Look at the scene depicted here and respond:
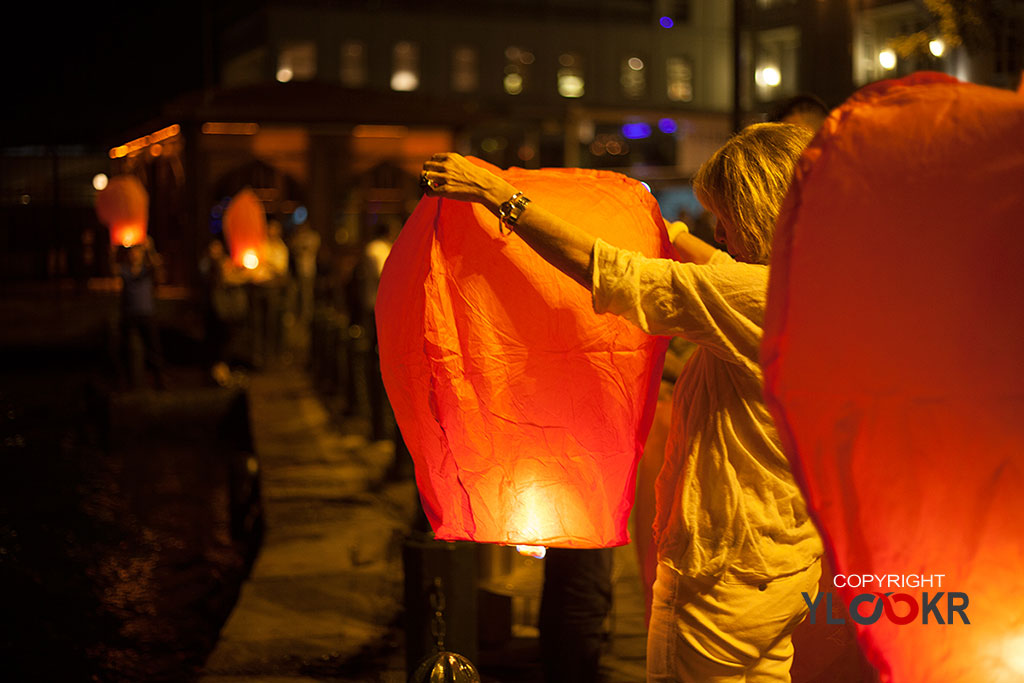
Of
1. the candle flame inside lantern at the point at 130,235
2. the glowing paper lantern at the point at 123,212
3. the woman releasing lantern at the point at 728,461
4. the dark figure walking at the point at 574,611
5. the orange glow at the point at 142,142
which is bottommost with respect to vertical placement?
the dark figure walking at the point at 574,611

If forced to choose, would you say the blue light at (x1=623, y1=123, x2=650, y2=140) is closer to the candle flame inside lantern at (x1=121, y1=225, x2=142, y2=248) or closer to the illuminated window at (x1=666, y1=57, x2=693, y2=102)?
the illuminated window at (x1=666, y1=57, x2=693, y2=102)

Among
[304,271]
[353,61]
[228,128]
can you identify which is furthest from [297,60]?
[304,271]

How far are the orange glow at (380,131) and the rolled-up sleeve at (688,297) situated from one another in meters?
20.4

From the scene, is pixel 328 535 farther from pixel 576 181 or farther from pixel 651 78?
pixel 651 78

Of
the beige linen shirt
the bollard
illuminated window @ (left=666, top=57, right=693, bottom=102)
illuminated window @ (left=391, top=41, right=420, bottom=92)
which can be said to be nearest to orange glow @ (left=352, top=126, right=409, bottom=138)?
the bollard

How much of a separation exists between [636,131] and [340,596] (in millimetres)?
42776

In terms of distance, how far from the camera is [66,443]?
37.4 feet

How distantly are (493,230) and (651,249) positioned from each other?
42 centimetres

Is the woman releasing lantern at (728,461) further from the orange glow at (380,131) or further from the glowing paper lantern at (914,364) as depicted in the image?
the orange glow at (380,131)

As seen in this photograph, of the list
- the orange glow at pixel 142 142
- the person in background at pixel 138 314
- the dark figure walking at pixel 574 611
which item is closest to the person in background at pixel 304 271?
the orange glow at pixel 142 142

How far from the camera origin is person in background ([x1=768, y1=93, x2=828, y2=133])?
4.33 m

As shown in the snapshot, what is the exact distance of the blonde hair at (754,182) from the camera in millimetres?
2322

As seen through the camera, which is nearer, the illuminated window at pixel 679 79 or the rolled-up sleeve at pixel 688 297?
the rolled-up sleeve at pixel 688 297

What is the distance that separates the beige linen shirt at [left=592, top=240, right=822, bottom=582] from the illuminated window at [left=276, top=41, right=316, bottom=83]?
40.0 metres
